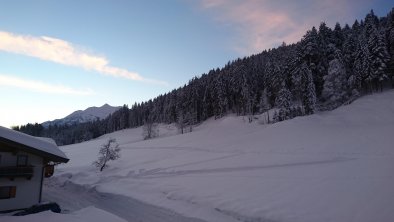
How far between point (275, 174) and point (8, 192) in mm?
24348

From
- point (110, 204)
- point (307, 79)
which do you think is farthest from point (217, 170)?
point (307, 79)

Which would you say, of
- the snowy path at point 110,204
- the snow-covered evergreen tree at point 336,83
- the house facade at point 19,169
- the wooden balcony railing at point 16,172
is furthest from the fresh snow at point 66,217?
the snow-covered evergreen tree at point 336,83

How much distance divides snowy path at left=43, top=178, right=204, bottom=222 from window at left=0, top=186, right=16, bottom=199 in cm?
402

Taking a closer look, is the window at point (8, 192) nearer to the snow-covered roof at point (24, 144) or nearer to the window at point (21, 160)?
the window at point (21, 160)

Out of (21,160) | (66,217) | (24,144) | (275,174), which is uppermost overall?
(24,144)

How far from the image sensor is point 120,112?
16325 centimetres

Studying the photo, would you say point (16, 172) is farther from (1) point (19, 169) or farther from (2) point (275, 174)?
(2) point (275, 174)

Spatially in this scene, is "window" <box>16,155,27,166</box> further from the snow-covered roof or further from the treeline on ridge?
the treeline on ridge

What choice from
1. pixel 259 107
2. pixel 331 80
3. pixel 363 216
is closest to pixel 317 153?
pixel 363 216

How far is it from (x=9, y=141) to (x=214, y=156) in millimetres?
31807

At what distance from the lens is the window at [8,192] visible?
21.7 meters

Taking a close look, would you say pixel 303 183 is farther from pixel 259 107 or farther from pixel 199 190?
pixel 259 107

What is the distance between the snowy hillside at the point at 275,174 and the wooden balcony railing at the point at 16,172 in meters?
A: 5.45

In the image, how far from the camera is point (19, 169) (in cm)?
2217
